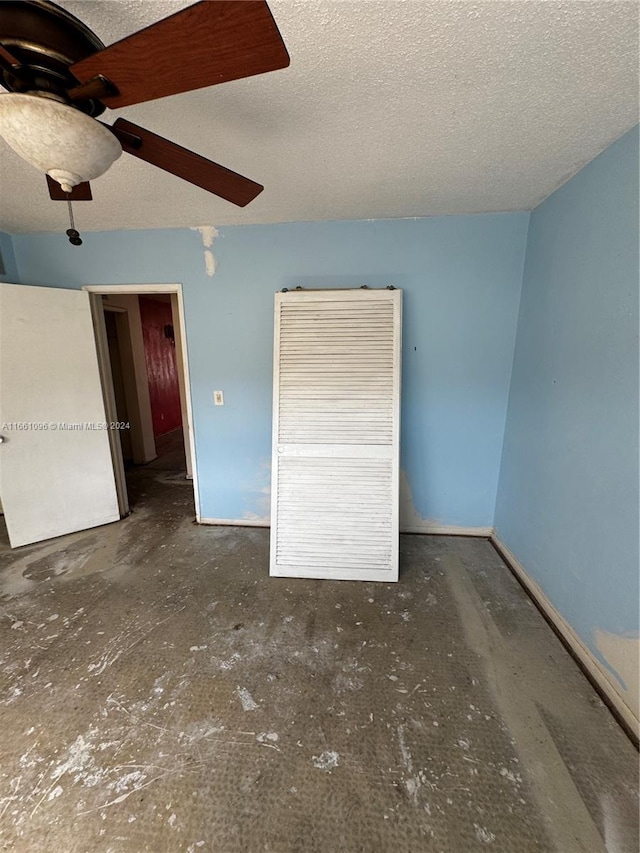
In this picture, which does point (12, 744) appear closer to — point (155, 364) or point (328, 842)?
point (328, 842)

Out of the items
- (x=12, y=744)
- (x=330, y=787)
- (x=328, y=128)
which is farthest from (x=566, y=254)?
(x=12, y=744)

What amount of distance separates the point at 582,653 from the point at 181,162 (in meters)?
2.58

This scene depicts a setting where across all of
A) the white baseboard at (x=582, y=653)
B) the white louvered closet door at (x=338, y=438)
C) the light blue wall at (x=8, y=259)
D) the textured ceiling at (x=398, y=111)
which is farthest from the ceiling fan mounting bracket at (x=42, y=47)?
the white baseboard at (x=582, y=653)

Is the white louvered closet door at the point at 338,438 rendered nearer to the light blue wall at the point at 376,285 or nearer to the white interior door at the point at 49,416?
the light blue wall at the point at 376,285

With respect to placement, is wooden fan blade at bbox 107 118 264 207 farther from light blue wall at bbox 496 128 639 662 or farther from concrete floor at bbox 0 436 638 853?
concrete floor at bbox 0 436 638 853

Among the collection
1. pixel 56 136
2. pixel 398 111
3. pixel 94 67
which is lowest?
pixel 56 136

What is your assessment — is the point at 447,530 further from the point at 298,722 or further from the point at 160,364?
the point at 160,364

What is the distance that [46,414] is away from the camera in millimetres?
2451

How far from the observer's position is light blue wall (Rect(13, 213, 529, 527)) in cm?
220

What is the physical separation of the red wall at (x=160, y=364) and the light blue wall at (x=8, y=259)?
7.77ft

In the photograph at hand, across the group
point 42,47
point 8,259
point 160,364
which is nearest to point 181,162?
point 42,47

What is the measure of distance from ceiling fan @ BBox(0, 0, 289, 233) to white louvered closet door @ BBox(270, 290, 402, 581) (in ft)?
4.50

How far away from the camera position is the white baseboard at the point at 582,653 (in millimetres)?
1265

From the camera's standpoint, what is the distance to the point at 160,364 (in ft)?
17.6
